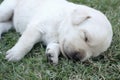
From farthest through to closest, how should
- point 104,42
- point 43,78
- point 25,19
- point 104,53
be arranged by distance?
1. point 25,19
2. point 104,53
3. point 104,42
4. point 43,78

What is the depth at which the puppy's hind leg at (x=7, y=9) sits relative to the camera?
20.2ft

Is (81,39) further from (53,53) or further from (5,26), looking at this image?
(5,26)

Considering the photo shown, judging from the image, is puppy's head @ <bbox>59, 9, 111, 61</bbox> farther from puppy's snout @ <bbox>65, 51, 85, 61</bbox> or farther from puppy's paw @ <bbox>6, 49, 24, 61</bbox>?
puppy's paw @ <bbox>6, 49, 24, 61</bbox>

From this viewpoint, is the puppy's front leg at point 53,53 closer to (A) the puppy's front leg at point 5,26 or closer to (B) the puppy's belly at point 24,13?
(B) the puppy's belly at point 24,13

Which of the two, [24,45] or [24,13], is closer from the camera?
[24,45]

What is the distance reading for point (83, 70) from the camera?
4.99 m

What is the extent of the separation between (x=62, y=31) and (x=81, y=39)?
0.39 m

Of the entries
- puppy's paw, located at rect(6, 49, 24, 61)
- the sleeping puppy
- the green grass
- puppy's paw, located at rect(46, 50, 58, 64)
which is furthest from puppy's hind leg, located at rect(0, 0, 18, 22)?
puppy's paw, located at rect(46, 50, 58, 64)

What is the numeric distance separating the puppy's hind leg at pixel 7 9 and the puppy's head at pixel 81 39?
129 cm

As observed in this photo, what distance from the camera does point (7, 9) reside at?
6.18 meters

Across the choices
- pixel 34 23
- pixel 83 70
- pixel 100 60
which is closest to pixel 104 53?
pixel 100 60

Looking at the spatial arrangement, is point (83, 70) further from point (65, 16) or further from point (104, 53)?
point (65, 16)

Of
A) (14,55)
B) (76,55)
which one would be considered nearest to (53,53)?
(76,55)

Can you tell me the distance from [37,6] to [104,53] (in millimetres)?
1279
